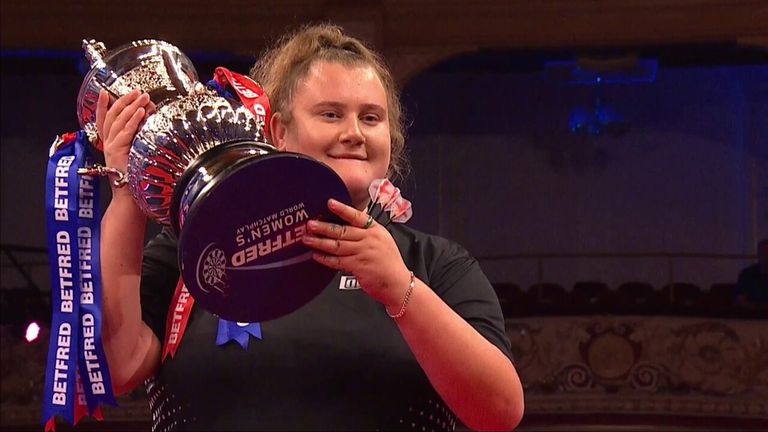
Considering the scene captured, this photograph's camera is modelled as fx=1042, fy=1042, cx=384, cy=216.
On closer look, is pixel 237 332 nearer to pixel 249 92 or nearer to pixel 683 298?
pixel 249 92

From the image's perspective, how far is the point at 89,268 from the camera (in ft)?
3.86

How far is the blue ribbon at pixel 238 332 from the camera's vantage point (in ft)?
3.78

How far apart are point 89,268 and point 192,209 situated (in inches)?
11.1

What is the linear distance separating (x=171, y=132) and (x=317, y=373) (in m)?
0.30

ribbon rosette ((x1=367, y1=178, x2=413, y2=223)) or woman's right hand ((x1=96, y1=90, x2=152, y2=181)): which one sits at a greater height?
woman's right hand ((x1=96, y1=90, x2=152, y2=181))

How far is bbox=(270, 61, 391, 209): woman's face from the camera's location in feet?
3.89

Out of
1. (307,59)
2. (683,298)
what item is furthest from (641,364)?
(307,59)

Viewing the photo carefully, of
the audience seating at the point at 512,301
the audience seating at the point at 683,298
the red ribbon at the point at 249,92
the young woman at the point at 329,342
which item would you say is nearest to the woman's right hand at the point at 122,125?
the young woman at the point at 329,342

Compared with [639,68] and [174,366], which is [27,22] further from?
Result: [174,366]

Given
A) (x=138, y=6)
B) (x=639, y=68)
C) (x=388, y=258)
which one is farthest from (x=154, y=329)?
(x=639, y=68)

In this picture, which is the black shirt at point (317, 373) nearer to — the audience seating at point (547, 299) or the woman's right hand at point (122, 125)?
the woman's right hand at point (122, 125)

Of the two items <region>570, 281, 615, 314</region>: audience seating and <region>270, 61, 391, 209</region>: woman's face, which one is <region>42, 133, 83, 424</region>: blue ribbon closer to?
<region>270, 61, 391, 209</region>: woman's face

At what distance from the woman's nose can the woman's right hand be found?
22 centimetres

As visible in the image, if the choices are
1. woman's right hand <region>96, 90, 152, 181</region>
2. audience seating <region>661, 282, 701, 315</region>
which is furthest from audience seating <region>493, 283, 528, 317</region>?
woman's right hand <region>96, 90, 152, 181</region>
